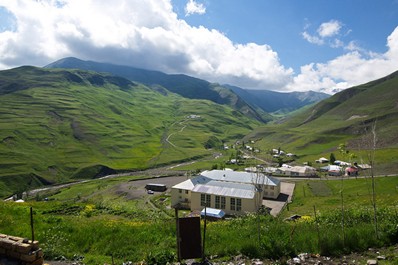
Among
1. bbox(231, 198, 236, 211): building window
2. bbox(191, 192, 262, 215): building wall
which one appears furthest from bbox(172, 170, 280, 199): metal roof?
bbox(231, 198, 236, 211): building window

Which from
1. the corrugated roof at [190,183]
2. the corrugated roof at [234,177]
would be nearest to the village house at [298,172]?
the corrugated roof at [234,177]

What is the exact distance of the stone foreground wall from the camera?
40.2 ft

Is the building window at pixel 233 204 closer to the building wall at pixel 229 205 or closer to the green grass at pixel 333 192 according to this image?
the building wall at pixel 229 205

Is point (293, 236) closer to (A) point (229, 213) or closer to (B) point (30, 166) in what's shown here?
(A) point (229, 213)

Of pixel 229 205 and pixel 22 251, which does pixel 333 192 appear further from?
pixel 22 251

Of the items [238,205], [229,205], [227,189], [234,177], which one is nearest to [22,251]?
[238,205]

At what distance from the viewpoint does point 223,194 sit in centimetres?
6278

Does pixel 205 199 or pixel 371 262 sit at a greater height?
pixel 371 262

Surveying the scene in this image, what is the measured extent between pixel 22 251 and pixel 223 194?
52.7 metres

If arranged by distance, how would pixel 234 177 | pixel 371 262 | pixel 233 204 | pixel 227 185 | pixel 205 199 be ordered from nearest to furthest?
pixel 371 262
pixel 233 204
pixel 205 199
pixel 227 185
pixel 234 177

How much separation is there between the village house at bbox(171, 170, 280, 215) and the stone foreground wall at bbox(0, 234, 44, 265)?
45644 mm

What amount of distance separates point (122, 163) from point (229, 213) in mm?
131990

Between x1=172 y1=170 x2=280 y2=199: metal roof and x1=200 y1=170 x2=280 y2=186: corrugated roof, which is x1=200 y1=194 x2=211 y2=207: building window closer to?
x1=172 y1=170 x2=280 y2=199: metal roof

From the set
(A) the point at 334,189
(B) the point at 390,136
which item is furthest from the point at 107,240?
(B) the point at 390,136
